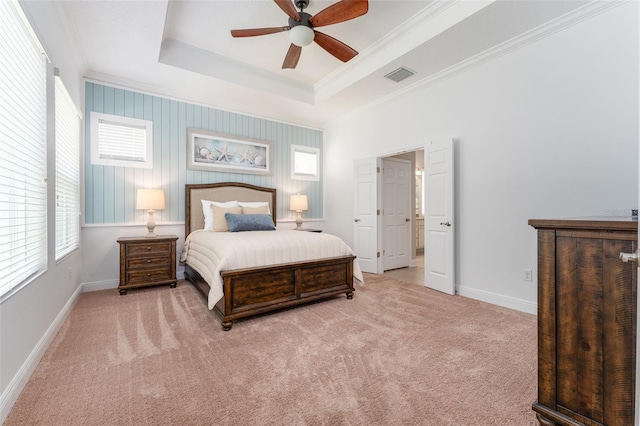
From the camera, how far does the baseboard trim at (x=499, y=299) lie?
9.64ft

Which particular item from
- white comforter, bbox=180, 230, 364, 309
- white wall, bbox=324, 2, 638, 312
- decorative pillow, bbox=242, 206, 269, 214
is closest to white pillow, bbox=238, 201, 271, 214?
decorative pillow, bbox=242, 206, 269, 214

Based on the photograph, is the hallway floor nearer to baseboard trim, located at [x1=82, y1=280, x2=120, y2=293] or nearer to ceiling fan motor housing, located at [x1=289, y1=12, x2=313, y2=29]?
ceiling fan motor housing, located at [x1=289, y1=12, x2=313, y2=29]

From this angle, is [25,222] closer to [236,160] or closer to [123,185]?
[123,185]

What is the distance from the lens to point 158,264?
3.78 m

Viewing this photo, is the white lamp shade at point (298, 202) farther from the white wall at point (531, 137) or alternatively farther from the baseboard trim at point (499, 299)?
the baseboard trim at point (499, 299)

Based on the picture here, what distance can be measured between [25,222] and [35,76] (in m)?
1.03

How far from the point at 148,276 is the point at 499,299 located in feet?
14.2

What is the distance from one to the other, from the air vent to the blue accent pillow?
2.67 meters

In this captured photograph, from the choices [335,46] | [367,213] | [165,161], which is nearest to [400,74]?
[335,46]

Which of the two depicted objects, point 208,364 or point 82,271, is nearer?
point 208,364

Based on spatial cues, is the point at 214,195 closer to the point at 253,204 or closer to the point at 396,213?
the point at 253,204

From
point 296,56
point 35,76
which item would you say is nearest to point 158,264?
point 35,76

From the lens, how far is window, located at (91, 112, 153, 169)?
3.83 meters

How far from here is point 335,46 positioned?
9.68 feet
